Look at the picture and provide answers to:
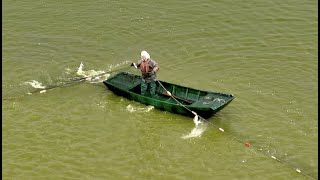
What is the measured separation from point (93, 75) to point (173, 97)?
4314mm

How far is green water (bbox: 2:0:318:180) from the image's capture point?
1700cm

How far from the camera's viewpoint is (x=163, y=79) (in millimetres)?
21766

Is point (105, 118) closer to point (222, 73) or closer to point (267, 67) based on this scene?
point (222, 73)

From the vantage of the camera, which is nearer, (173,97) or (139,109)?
(173,97)

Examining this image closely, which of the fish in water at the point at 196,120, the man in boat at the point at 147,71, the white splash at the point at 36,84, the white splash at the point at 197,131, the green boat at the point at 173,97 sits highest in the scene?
the man in boat at the point at 147,71

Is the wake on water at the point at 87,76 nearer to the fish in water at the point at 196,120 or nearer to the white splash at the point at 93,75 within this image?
the white splash at the point at 93,75

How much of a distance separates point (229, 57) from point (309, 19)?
17.5 feet

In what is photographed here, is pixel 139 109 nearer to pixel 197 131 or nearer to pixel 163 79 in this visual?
pixel 163 79

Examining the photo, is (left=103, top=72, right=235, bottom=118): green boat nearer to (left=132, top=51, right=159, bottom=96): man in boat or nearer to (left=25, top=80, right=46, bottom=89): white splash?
(left=132, top=51, right=159, bottom=96): man in boat

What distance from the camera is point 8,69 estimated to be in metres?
22.6

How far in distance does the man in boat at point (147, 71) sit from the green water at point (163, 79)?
Result: 856mm

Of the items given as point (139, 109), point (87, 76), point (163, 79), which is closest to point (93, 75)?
point (87, 76)

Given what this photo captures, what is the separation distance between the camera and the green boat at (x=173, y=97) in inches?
728

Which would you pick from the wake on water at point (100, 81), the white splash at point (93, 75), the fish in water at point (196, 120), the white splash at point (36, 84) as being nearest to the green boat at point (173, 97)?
the fish in water at point (196, 120)
